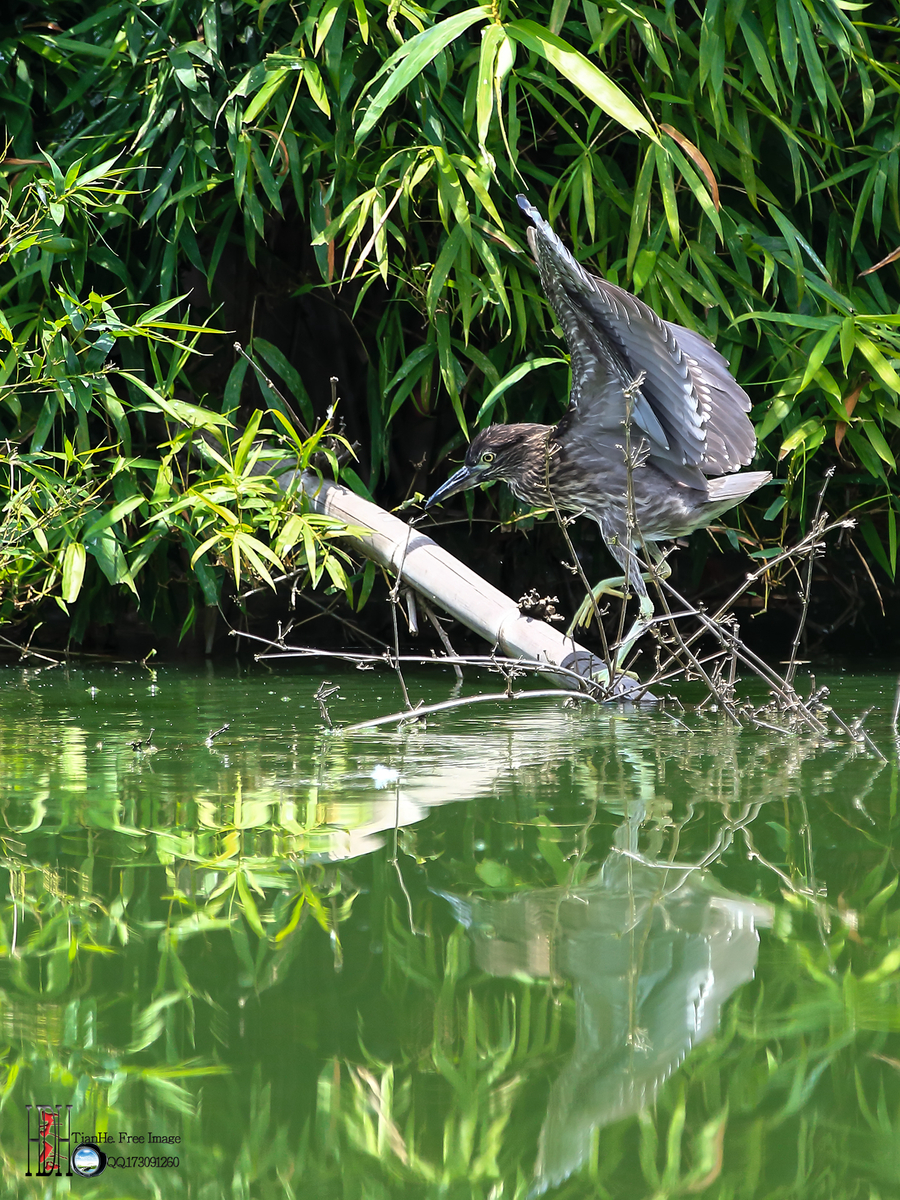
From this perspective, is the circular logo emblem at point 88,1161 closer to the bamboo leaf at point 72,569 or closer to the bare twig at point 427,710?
the bare twig at point 427,710

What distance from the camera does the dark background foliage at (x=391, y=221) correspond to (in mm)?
2715

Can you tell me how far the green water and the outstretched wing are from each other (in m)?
0.86

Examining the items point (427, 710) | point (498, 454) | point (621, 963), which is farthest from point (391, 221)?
point (621, 963)

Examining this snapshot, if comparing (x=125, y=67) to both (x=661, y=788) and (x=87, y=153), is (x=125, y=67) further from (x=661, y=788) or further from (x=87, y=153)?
(x=661, y=788)

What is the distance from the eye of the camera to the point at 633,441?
266 cm

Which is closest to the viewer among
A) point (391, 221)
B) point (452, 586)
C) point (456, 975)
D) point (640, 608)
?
point (456, 975)

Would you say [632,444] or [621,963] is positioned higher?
[632,444]

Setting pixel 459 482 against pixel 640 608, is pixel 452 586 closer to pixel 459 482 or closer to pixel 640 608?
pixel 459 482

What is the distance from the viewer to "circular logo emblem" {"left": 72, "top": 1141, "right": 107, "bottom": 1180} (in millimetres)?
791

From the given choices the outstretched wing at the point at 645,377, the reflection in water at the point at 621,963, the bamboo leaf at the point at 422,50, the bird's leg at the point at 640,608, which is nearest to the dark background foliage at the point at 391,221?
the bamboo leaf at the point at 422,50

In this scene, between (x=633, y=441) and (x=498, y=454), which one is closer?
(x=633, y=441)

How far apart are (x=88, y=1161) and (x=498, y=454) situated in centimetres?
220

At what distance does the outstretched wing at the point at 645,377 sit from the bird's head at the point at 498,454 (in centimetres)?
13

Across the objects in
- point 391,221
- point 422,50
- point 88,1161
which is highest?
point 422,50
